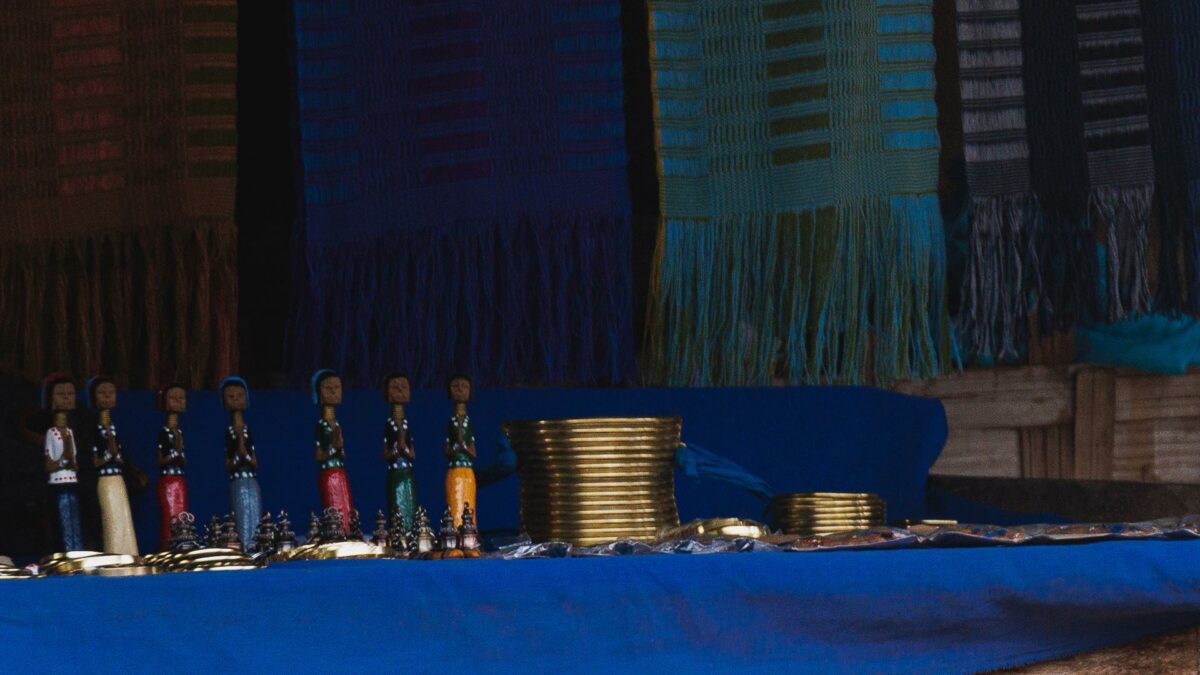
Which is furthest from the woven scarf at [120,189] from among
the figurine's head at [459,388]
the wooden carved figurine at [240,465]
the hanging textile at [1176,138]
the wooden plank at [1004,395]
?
the hanging textile at [1176,138]

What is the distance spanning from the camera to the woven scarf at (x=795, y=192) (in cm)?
281

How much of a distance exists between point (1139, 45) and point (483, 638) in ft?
7.07

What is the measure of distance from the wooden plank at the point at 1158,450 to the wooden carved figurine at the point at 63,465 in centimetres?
227

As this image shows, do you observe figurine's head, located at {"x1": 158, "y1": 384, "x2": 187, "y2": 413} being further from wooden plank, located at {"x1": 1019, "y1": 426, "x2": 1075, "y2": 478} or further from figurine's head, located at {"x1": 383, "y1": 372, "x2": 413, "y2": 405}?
wooden plank, located at {"x1": 1019, "y1": 426, "x2": 1075, "y2": 478}

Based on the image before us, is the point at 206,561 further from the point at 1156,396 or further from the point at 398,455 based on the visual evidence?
the point at 1156,396

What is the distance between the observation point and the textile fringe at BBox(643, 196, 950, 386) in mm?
2799

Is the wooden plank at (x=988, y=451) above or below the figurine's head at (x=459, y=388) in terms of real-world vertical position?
below

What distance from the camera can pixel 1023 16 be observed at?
294cm

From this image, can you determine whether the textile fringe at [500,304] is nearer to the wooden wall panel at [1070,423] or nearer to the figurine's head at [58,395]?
the wooden wall panel at [1070,423]

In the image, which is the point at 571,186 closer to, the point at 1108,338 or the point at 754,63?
the point at 754,63

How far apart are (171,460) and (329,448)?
0.19m

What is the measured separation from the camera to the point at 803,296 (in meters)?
2.84

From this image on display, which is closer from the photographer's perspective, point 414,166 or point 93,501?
point 93,501

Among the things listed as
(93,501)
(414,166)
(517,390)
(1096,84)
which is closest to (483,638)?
(93,501)
